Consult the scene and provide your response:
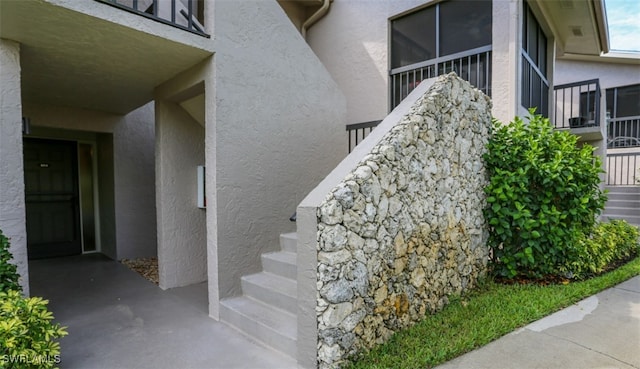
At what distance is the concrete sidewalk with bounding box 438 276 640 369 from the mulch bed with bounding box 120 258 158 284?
4440 mm

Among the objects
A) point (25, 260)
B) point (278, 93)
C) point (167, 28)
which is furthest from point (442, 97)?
point (25, 260)

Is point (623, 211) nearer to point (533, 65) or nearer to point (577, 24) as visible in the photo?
point (577, 24)

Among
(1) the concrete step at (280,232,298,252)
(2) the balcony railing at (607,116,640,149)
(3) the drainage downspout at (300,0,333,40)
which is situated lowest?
(1) the concrete step at (280,232,298,252)

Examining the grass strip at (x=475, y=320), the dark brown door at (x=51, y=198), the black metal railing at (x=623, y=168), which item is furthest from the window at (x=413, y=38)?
the black metal railing at (x=623, y=168)

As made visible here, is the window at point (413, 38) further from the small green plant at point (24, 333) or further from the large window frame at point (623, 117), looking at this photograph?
the large window frame at point (623, 117)

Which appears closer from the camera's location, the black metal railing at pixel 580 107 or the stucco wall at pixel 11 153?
the stucco wall at pixel 11 153

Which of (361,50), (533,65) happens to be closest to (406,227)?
(361,50)

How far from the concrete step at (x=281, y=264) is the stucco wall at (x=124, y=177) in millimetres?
3732

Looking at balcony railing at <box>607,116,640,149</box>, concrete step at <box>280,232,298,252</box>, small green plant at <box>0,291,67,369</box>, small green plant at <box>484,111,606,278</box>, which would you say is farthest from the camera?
balcony railing at <box>607,116,640,149</box>

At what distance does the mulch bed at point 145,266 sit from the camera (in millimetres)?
5230

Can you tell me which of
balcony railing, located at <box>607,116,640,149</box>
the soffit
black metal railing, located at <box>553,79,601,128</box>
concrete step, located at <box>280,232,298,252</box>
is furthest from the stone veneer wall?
balcony railing, located at <box>607,116,640,149</box>

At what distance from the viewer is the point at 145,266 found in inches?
229

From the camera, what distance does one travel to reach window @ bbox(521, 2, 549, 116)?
18.9 feet

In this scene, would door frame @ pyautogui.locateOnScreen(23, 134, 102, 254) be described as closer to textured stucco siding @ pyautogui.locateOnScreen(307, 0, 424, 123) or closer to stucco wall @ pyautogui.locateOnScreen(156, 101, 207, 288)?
stucco wall @ pyautogui.locateOnScreen(156, 101, 207, 288)
